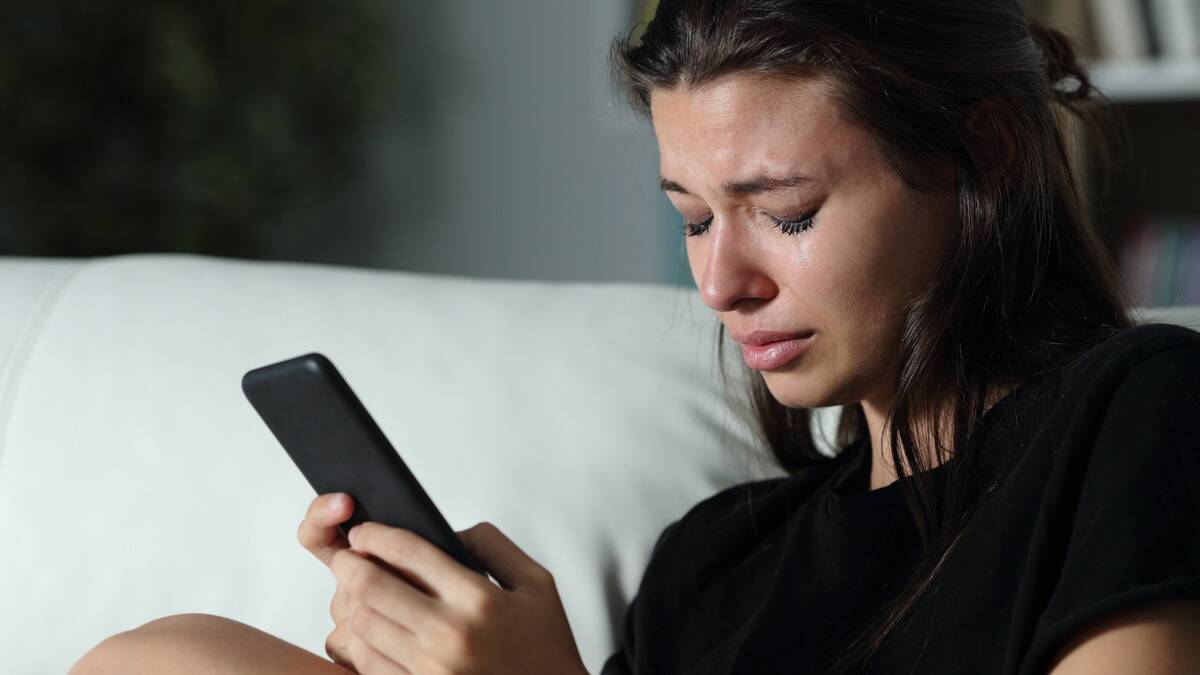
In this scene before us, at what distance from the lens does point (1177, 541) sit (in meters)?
0.61

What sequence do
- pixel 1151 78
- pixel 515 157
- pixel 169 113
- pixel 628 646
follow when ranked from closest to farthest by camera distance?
pixel 628 646 < pixel 1151 78 < pixel 169 113 < pixel 515 157

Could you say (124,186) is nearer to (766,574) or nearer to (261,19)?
(261,19)

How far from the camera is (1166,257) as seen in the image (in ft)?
7.95

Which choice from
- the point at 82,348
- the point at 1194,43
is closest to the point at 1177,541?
the point at 82,348

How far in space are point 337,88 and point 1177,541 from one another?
245cm

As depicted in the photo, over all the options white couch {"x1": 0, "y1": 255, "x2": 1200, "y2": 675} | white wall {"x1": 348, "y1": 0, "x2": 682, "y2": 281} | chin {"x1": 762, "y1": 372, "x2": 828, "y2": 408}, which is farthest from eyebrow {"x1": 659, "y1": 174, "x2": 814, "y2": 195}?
white wall {"x1": 348, "y1": 0, "x2": 682, "y2": 281}

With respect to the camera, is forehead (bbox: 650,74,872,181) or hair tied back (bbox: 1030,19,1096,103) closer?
forehead (bbox: 650,74,872,181)

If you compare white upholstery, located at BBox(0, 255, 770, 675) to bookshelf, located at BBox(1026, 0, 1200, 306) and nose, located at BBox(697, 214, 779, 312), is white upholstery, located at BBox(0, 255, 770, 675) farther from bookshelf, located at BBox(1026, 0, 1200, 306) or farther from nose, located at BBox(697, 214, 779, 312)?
bookshelf, located at BBox(1026, 0, 1200, 306)

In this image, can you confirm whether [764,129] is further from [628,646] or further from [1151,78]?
[1151,78]

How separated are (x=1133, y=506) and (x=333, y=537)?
1.63ft

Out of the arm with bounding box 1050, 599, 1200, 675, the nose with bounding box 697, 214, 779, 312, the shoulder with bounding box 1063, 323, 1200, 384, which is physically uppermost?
the nose with bounding box 697, 214, 779, 312

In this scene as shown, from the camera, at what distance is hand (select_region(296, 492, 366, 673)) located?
0.81 m

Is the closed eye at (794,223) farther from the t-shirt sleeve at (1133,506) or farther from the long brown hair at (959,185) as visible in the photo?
the t-shirt sleeve at (1133,506)

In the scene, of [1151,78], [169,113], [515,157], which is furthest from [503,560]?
[515,157]
